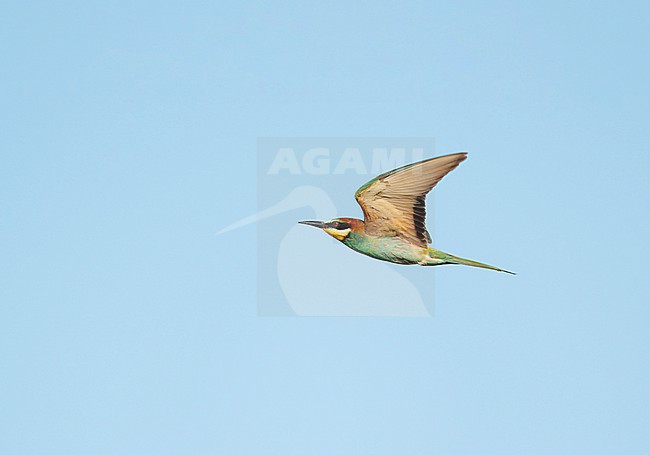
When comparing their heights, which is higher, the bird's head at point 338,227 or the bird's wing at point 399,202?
the bird's wing at point 399,202

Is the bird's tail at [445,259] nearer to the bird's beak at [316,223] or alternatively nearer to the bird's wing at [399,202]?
the bird's wing at [399,202]

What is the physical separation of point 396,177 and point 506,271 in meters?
0.86

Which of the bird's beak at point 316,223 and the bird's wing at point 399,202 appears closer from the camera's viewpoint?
the bird's wing at point 399,202

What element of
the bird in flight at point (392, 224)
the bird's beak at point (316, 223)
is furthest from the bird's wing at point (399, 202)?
the bird's beak at point (316, 223)

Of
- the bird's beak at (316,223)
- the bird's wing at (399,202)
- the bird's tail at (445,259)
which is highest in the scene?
the bird's wing at (399,202)

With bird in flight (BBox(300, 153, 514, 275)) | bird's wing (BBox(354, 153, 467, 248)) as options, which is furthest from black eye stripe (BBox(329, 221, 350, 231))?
bird's wing (BBox(354, 153, 467, 248))

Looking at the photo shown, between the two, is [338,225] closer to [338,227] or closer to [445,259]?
[338,227]

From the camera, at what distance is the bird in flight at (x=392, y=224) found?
4562 millimetres

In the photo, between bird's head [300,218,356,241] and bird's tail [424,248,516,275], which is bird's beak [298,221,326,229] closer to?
bird's head [300,218,356,241]

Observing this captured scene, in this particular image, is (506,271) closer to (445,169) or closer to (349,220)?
(445,169)

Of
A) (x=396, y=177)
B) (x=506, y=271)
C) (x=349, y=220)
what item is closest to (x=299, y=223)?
(x=349, y=220)

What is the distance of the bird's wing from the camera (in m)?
4.49

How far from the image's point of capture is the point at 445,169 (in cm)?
429

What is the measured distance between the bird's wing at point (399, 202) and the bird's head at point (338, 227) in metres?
0.13
